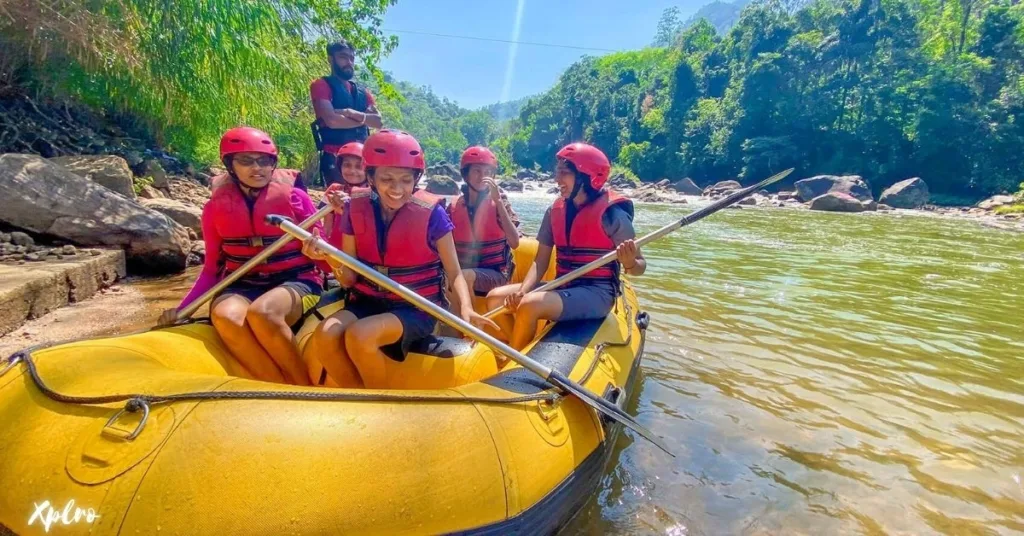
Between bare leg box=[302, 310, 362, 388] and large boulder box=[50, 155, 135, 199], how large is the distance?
5.58 meters

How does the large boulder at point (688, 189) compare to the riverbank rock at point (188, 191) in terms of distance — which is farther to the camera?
the large boulder at point (688, 189)

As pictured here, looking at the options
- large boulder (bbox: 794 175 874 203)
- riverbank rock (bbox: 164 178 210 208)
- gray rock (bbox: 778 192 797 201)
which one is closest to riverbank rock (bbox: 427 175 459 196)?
gray rock (bbox: 778 192 797 201)

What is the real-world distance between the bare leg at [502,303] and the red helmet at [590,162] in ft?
3.02

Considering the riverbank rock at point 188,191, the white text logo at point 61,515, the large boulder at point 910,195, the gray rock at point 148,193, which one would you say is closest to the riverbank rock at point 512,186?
the large boulder at point 910,195

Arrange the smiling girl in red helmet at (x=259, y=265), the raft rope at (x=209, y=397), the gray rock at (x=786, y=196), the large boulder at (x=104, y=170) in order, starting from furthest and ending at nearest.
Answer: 1. the gray rock at (x=786, y=196)
2. the large boulder at (x=104, y=170)
3. the smiling girl in red helmet at (x=259, y=265)
4. the raft rope at (x=209, y=397)

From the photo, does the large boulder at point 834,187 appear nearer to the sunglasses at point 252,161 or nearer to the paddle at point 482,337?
the paddle at point 482,337

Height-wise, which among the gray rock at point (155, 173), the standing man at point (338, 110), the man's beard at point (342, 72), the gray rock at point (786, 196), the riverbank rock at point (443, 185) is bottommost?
the gray rock at point (786, 196)

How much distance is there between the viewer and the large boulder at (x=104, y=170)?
688cm

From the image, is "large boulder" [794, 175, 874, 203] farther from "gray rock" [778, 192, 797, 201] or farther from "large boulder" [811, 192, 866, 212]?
"large boulder" [811, 192, 866, 212]

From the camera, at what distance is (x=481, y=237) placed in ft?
15.2

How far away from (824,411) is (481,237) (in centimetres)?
266

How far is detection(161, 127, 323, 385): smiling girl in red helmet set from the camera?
9.65ft

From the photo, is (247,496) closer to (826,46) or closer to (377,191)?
(377,191)

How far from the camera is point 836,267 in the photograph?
31.0 feet
